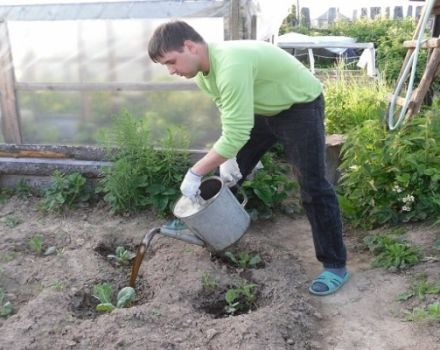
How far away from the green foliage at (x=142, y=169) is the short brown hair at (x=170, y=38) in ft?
4.85

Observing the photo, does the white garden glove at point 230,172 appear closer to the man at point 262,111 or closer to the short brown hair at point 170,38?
the man at point 262,111

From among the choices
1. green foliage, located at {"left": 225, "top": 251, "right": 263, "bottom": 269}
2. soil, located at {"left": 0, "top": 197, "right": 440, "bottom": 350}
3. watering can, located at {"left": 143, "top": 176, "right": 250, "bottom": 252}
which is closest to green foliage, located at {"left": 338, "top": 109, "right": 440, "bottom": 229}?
soil, located at {"left": 0, "top": 197, "right": 440, "bottom": 350}

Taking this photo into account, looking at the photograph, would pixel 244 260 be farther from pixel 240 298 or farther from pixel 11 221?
pixel 11 221

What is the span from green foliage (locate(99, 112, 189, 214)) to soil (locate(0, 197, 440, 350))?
156mm

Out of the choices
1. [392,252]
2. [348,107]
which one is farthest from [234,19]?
[392,252]

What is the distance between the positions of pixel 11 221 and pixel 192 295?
69.9 inches

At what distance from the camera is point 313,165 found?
270cm

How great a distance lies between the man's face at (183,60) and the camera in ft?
7.63

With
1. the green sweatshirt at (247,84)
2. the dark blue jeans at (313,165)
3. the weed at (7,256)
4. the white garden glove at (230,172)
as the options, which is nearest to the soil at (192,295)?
the weed at (7,256)

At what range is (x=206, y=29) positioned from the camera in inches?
155

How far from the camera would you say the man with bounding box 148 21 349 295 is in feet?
7.66

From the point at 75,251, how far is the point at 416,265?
208cm

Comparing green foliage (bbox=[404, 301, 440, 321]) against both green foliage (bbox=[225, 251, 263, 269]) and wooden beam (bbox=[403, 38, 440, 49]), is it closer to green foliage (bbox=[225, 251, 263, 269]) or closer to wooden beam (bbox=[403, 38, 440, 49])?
green foliage (bbox=[225, 251, 263, 269])

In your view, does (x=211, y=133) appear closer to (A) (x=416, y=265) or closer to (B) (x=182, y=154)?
(B) (x=182, y=154)
